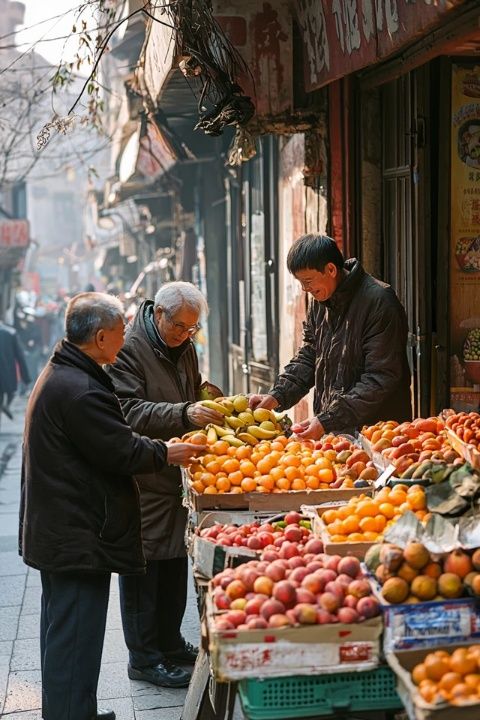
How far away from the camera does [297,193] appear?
8258mm

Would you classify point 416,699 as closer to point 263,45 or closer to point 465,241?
point 465,241

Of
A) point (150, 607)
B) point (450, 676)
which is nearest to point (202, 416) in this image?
point (150, 607)

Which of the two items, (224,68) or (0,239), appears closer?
(224,68)

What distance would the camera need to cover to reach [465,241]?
6500 millimetres

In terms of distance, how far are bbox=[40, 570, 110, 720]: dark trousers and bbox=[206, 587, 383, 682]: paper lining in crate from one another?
122 cm

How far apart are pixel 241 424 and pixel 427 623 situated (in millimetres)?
2136

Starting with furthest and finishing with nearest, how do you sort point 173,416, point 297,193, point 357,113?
point 297,193
point 357,113
point 173,416

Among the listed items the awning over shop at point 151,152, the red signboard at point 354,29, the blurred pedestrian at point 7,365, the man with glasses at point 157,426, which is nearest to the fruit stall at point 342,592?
the man with glasses at point 157,426

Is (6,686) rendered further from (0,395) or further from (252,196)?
(0,395)

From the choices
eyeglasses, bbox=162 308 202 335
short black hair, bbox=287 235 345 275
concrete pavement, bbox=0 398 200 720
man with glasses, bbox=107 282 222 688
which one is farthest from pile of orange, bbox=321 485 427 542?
short black hair, bbox=287 235 345 275

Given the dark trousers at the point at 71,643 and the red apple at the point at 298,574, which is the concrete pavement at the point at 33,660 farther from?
the red apple at the point at 298,574

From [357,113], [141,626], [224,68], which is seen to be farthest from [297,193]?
[141,626]

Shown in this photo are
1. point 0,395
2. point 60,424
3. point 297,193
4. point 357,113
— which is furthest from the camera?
Result: point 0,395

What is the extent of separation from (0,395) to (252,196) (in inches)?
292
